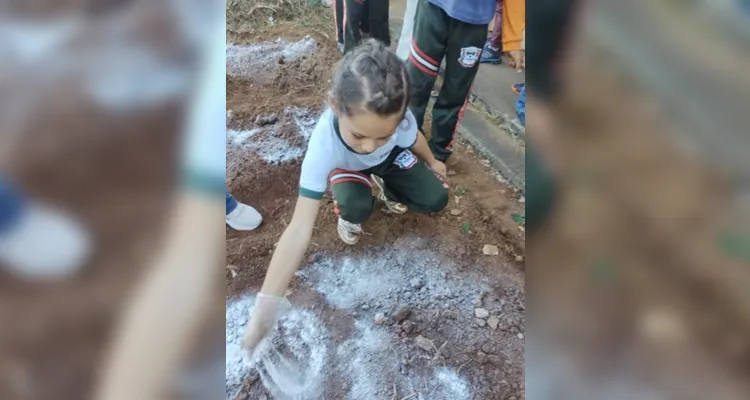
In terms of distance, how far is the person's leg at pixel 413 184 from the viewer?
1.83 ft

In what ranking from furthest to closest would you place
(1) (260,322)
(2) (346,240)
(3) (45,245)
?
(2) (346,240) < (1) (260,322) < (3) (45,245)

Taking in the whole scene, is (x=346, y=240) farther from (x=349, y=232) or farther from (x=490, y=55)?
(x=490, y=55)

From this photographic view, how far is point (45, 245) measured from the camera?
0.32 meters

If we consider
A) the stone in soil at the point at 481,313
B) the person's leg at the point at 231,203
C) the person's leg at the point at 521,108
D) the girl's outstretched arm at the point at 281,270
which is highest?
the person's leg at the point at 521,108

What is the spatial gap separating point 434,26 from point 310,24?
124mm

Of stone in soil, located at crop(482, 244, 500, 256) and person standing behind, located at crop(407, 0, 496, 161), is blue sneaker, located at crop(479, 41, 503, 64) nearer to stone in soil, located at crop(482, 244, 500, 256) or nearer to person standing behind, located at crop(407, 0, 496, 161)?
person standing behind, located at crop(407, 0, 496, 161)

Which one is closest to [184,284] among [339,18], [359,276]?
[359,276]

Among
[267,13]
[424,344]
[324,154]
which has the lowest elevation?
[424,344]

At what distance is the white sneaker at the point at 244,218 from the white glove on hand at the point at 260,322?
6 centimetres

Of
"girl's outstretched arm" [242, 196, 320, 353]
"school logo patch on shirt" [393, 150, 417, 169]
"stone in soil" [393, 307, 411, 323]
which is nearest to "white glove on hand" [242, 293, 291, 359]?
"girl's outstretched arm" [242, 196, 320, 353]

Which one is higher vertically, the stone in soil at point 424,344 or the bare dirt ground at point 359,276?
the bare dirt ground at point 359,276

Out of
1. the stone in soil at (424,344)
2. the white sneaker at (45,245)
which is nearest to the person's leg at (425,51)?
the stone in soil at (424,344)

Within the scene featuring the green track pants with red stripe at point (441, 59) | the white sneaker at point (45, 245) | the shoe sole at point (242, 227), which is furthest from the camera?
the green track pants with red stripe at point (441, 59)

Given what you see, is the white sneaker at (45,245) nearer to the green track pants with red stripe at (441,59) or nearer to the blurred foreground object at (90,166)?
the blurred foreground object at (90,166)
